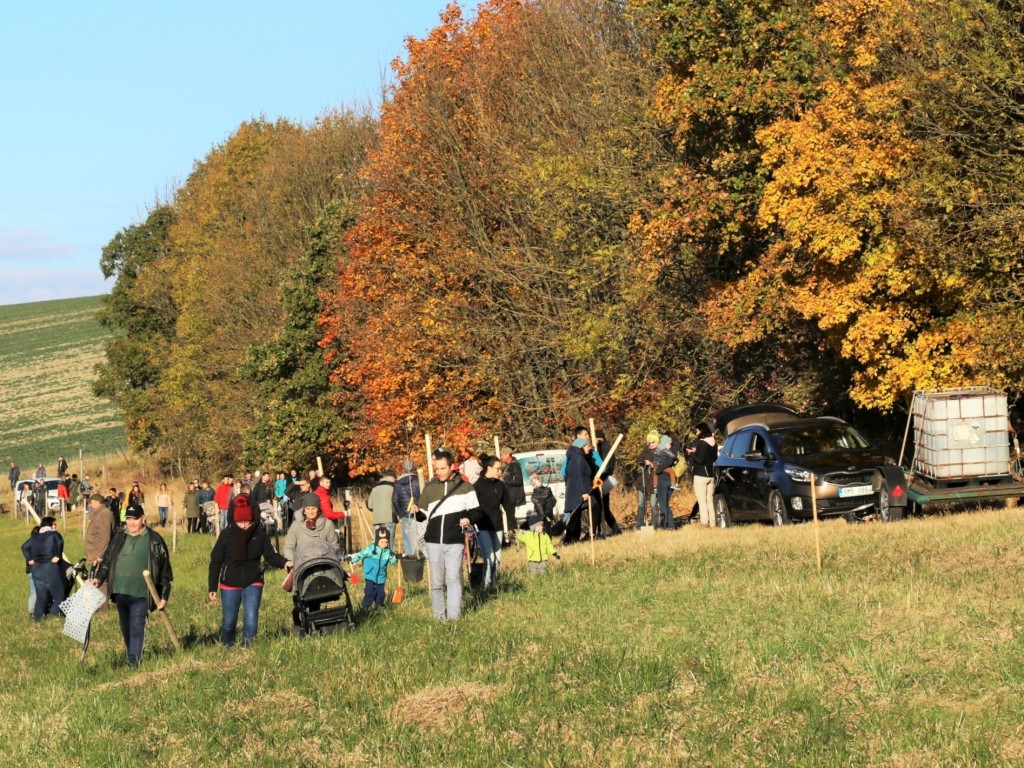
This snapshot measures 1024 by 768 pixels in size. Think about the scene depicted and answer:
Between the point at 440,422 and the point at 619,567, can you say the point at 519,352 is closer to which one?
the point at 440,422

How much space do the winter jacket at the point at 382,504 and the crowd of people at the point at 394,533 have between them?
0.02m

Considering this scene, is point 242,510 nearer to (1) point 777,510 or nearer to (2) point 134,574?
(2) point 134,574

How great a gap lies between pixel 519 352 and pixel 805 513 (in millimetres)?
18637

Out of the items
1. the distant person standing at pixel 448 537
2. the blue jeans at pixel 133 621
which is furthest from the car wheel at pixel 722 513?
the blue jeans at pixel 133 621

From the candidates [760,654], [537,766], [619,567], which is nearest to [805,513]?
[619,567]

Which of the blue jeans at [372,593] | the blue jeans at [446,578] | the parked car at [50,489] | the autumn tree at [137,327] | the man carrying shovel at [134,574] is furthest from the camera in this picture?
the autumn tree at [137,327]

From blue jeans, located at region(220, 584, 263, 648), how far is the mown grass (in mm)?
415

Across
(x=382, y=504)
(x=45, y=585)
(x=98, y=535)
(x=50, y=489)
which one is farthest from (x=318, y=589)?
(x=50, y=489)

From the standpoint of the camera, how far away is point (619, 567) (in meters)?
20.5

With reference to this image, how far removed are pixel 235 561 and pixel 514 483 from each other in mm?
9487

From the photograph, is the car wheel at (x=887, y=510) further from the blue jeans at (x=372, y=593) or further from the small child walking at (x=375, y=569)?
the blue jeans at (x=372, y=593)

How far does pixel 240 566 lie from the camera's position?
16.2 m

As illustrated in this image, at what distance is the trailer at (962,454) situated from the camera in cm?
2358

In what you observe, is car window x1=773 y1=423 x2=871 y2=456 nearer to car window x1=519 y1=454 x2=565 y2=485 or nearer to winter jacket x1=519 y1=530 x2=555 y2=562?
winter jacket x1=519 y1=530 x2=555 y2=562
